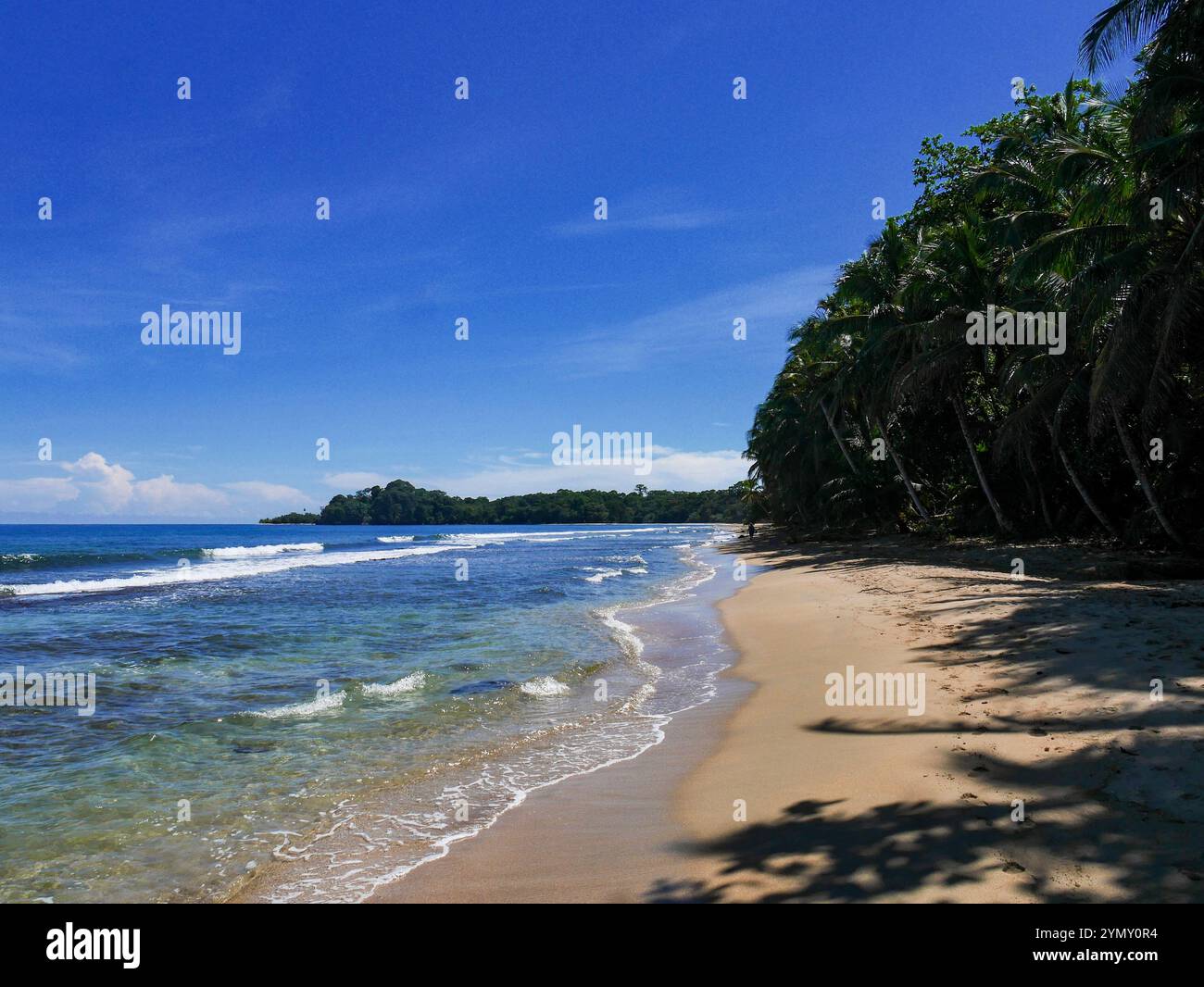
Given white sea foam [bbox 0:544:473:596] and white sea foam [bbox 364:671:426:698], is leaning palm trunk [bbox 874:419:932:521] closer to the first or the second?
white sea foam [bbox 364:671:426:698]

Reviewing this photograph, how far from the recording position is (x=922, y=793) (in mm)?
4590

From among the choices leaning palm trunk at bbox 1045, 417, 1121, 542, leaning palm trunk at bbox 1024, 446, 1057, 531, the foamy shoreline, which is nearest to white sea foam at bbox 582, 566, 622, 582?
the foamy shoreline

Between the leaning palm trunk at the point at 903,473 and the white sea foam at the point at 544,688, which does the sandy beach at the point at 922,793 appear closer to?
the white sea foam at the point at 544,688

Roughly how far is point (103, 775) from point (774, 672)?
27.2 feet

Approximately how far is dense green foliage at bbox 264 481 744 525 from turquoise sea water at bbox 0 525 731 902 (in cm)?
14793

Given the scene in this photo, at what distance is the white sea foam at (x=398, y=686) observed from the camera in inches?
378

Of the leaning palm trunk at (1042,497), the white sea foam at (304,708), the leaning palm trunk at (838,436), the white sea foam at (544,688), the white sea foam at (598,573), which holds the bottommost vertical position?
the white sea foam at (598,573)

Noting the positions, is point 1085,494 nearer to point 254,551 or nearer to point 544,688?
point 544,688

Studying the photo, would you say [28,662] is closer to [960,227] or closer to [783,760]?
[783,760]

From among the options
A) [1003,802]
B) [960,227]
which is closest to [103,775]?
[1003,802]

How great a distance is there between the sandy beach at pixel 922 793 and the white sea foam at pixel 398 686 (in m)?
4.14

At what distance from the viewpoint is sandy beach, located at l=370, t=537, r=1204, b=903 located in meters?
3.53

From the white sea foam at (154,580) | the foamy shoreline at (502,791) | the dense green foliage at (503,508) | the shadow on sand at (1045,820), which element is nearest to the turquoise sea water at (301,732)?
the foamy shoreline at (502,791)

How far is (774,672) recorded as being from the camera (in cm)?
1012
